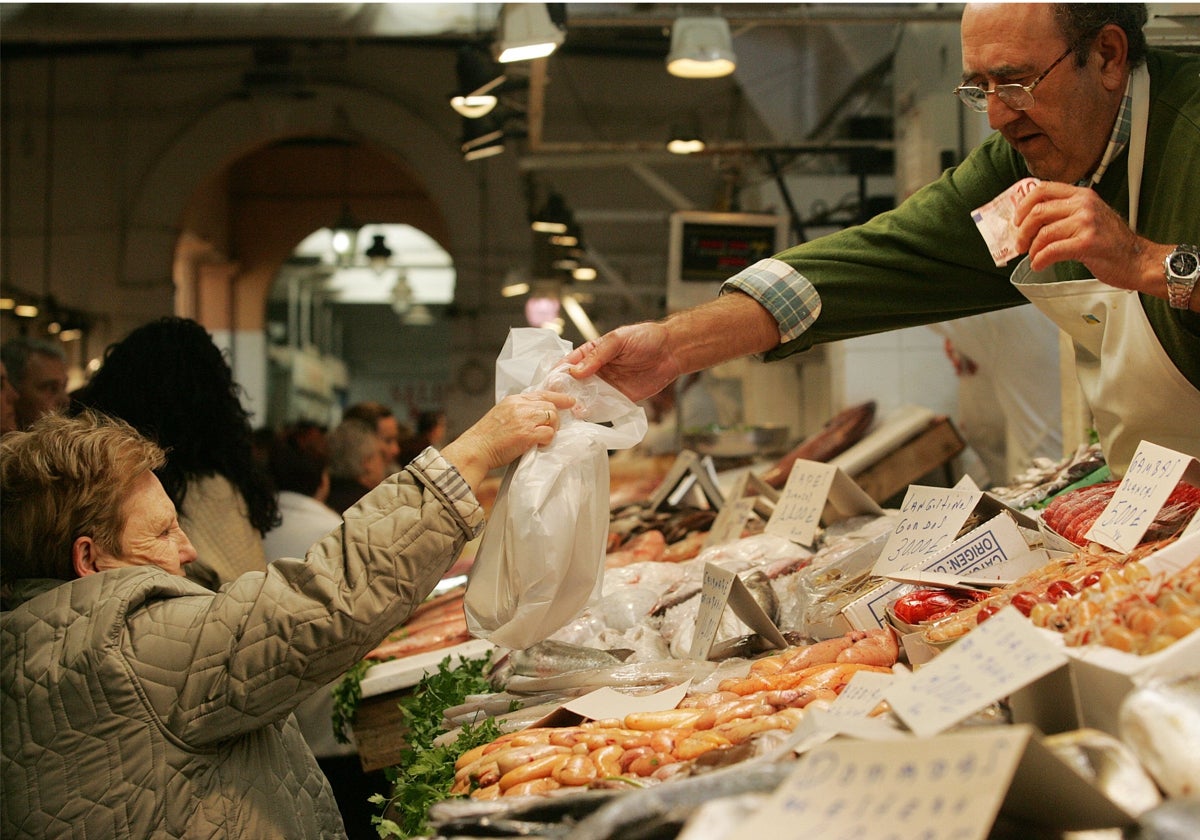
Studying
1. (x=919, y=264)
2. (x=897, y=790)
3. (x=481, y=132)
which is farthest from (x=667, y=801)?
(x=481, y=132)

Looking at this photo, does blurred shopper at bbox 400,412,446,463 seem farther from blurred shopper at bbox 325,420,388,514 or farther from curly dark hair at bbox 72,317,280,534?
curly dark hair at bbox 72,317,280,534

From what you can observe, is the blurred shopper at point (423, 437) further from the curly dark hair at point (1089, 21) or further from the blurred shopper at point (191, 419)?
the curly dark hair at point (1089, 21)

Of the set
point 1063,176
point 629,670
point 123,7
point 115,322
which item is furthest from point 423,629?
point 115,322

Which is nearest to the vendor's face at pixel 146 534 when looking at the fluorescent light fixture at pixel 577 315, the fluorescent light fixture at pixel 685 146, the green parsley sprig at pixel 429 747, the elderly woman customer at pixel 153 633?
the elderly woman customer at pixel 153 633

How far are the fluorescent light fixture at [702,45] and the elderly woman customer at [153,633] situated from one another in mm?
4883

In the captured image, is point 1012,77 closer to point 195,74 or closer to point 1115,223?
point 1115,223

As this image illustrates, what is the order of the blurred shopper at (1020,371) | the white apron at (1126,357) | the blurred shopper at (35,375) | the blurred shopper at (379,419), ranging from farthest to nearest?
the blurred shopper at (379,419) → the blurred shopper at (35,375) → the blurred shopper at (1020,371) → the white apron at (1126,357)

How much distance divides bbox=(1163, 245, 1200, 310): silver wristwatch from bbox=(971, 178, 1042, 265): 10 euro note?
11.9 inches

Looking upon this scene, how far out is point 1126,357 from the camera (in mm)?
2641

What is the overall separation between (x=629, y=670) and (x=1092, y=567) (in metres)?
1.00

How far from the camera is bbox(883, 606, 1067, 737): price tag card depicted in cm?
126

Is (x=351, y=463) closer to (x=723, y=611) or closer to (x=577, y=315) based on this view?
(x=723, y=611)

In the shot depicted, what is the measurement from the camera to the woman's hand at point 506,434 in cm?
224

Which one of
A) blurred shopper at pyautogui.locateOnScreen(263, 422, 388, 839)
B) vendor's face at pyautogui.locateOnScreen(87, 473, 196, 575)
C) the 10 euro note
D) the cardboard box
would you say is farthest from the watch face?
blurred shopper at pyautogui.locateOnScreen(263, 422, 388, 839)
